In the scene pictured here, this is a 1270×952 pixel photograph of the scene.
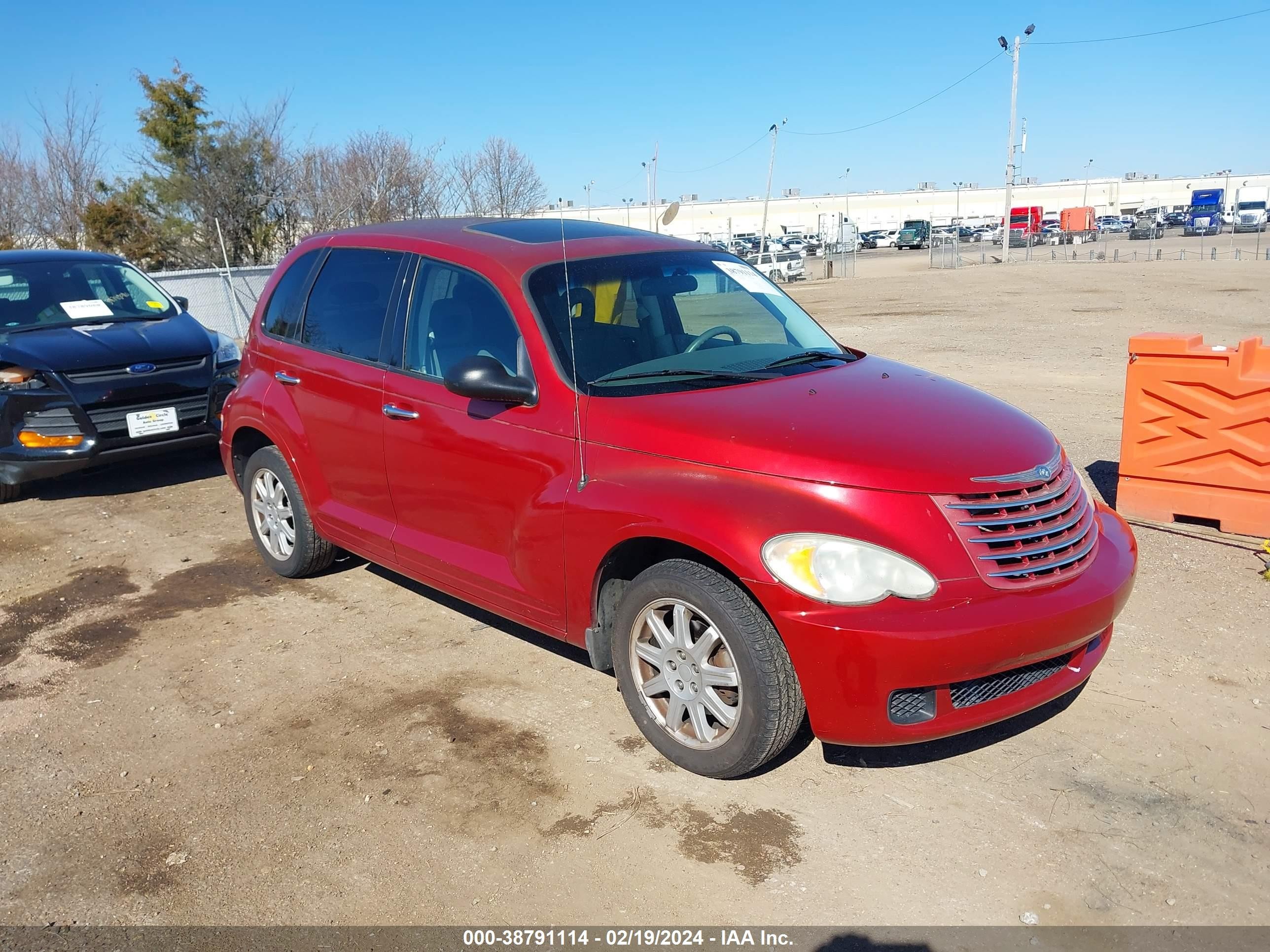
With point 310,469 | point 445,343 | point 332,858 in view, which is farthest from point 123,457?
point 332,858

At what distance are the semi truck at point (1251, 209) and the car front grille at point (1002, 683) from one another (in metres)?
73.2

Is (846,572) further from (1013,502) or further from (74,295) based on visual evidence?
(74,295)

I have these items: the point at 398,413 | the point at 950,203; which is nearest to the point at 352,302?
the point at 398,413

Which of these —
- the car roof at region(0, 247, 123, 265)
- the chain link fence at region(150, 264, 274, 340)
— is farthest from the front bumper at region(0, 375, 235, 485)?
the chain link fence at region(150, 264, 274, 340)

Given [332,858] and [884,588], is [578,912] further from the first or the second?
[884,588]

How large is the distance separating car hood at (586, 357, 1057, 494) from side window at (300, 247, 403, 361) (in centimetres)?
152

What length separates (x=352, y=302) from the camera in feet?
16.4

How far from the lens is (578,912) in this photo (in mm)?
2957

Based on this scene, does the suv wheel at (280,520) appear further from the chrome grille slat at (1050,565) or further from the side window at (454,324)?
the chrome grille slat at (1050,565)

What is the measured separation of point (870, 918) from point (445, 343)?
2.85 m

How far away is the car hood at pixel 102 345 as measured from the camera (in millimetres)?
7391

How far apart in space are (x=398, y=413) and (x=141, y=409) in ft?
13.4

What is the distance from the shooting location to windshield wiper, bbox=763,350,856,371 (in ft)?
13.9

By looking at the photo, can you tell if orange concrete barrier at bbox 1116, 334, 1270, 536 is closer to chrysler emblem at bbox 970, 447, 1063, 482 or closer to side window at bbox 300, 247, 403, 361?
chrysler emblem at bbox 970, 447, 1063, 482
